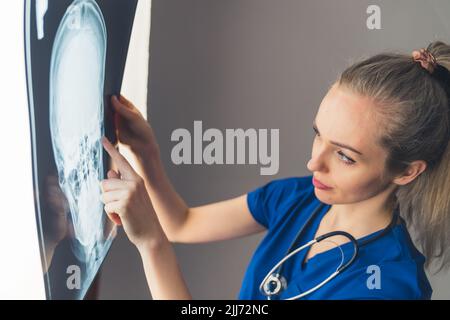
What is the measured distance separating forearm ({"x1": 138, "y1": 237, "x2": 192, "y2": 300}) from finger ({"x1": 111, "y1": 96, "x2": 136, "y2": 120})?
28 centimetres

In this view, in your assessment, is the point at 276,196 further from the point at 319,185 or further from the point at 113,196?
the point at 113,196

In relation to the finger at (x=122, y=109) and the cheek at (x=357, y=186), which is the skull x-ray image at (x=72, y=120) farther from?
the cheek at (x=357, y=186)

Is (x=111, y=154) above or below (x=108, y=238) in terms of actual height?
above

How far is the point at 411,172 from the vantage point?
1.32 m

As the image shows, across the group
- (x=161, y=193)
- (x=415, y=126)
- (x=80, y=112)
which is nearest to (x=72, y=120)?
(x=80, y=112)

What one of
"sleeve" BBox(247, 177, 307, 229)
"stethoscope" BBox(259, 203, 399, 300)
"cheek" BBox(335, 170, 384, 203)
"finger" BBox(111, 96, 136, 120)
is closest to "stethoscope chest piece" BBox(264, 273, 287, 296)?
"stethoscope" BBox(259, 203, 399, 300)

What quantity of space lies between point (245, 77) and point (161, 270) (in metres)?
0.46

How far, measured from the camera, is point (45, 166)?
1193mm

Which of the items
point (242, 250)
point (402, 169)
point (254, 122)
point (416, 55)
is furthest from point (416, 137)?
point (242, 250)

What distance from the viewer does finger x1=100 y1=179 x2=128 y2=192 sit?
51.3 inches

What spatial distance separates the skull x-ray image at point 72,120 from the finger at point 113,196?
0.01m

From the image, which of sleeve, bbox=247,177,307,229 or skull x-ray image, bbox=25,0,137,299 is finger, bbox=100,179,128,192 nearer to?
skull x-ray image, bbox=25,0,137,299

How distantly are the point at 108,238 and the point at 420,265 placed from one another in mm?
680
